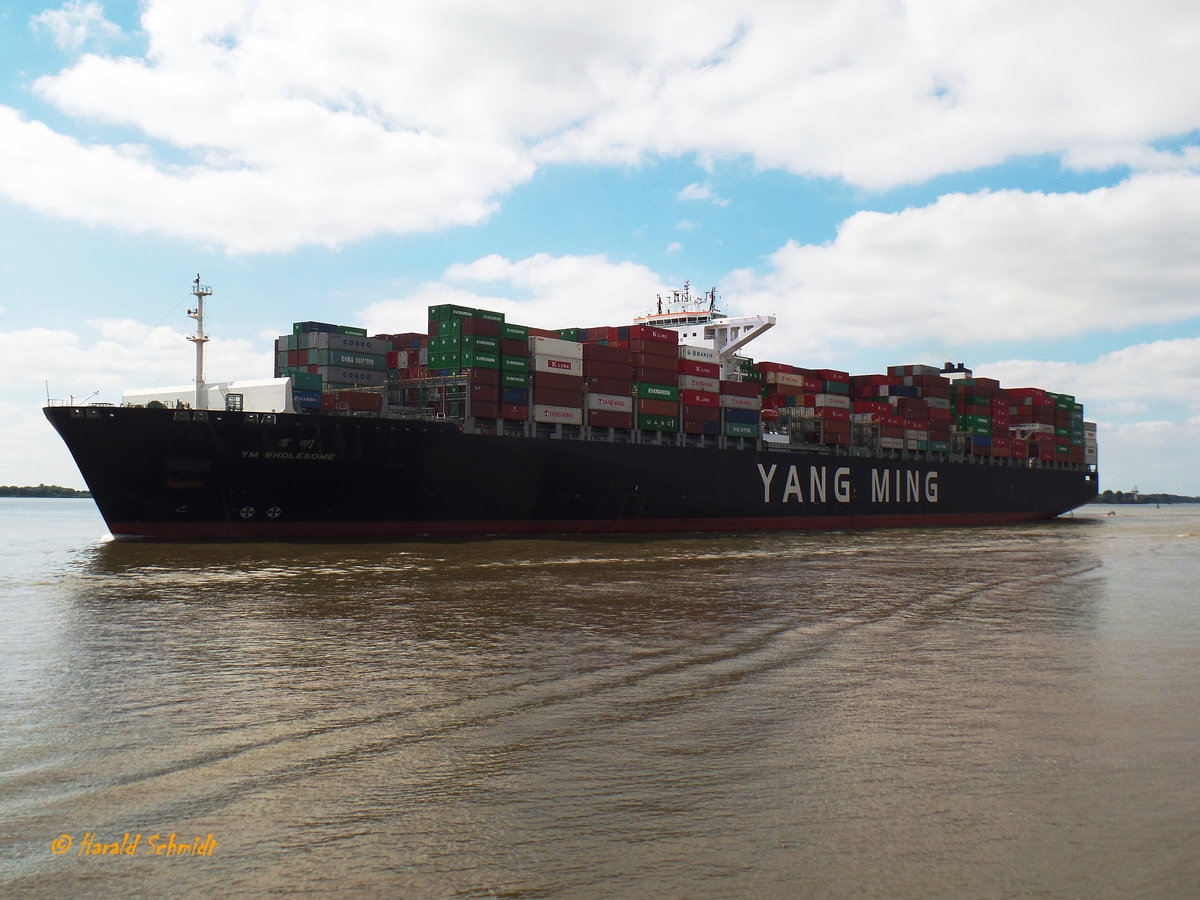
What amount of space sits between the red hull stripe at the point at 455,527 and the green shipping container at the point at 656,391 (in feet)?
17.9

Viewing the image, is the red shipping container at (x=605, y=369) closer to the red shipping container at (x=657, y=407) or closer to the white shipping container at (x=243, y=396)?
the red shipping container at (x=657, y=407)

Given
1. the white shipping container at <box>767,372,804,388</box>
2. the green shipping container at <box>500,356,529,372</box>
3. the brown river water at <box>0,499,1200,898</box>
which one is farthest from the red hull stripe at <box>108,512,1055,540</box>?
the brown river water at <box>0,499,1200,898</box>

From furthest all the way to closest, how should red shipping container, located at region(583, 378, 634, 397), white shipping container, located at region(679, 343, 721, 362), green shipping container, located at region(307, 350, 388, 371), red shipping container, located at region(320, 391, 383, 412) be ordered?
white shipping container, located at region(679, 343, 721, 362)
red shipping container, located at region(583, 378, 634, 397)
green shipping container, located at region(307, 350, 388, 371)
red shipping container, located at region(320, 391, 383, 412)

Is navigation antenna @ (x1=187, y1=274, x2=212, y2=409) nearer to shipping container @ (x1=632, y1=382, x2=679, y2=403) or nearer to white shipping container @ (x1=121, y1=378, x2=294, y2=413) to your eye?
white shipping container @ (x1=121, y1=378, x2=294, y2=413)

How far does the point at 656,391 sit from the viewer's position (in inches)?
1507

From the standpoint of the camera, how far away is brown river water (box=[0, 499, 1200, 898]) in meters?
4.99

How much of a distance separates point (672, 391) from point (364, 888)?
34868 mm

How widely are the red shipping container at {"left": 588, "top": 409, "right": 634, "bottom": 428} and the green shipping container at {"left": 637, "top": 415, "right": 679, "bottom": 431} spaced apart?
75 cm

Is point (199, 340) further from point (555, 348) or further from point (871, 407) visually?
point (871, 407)

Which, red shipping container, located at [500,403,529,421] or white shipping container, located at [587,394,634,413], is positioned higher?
white shipping container, located at [587,394,634,413]

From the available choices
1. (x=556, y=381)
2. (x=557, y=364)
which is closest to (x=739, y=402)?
(x=557, y=364)

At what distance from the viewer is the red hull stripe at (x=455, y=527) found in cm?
2775

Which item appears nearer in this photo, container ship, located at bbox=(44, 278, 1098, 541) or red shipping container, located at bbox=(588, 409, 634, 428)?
container ship, located at bbox=(44, 278, 1098, 541)

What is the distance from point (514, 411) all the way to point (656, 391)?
7.91m
